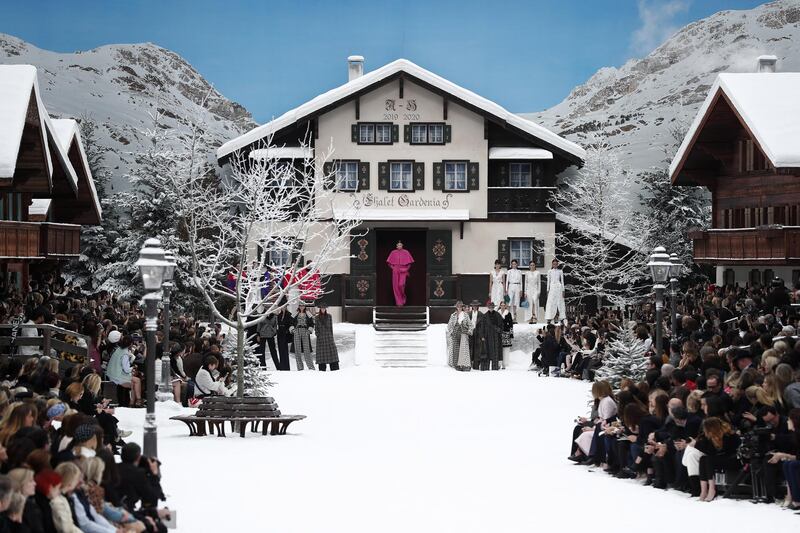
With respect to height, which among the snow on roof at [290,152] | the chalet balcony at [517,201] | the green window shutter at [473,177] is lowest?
the chalet balcony at [517,201]

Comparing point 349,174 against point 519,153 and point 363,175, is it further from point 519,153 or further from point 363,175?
point 519,153

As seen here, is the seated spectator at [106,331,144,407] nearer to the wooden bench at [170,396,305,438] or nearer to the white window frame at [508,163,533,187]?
the wooden bench at [170,396,305,438]

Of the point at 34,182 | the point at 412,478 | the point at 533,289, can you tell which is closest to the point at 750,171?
the point at 533,289

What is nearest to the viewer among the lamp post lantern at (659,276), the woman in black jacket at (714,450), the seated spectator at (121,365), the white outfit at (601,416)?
the woman in black jacket at (714,450)

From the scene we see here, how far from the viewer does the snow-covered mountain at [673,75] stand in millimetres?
110625

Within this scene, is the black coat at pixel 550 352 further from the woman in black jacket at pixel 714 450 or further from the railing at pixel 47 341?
the woman in black jacket at pixel 714 450

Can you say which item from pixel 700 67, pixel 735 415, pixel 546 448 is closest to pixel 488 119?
pixel 546 448

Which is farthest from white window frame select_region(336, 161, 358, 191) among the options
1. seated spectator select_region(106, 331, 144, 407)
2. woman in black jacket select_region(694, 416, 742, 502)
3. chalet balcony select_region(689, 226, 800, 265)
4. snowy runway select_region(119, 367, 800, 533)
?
woman in black jacket select_region(694, 416, 742, 502)

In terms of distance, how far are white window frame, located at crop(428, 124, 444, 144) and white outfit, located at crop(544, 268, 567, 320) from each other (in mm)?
7529

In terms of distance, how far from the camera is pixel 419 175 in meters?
47.1

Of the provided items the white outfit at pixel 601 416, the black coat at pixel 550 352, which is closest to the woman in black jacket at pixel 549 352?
the black coat at pixel 550 352

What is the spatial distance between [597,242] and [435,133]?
285 inches

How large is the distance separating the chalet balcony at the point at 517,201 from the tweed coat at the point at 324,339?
11.4 meters

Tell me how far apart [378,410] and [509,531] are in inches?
508
